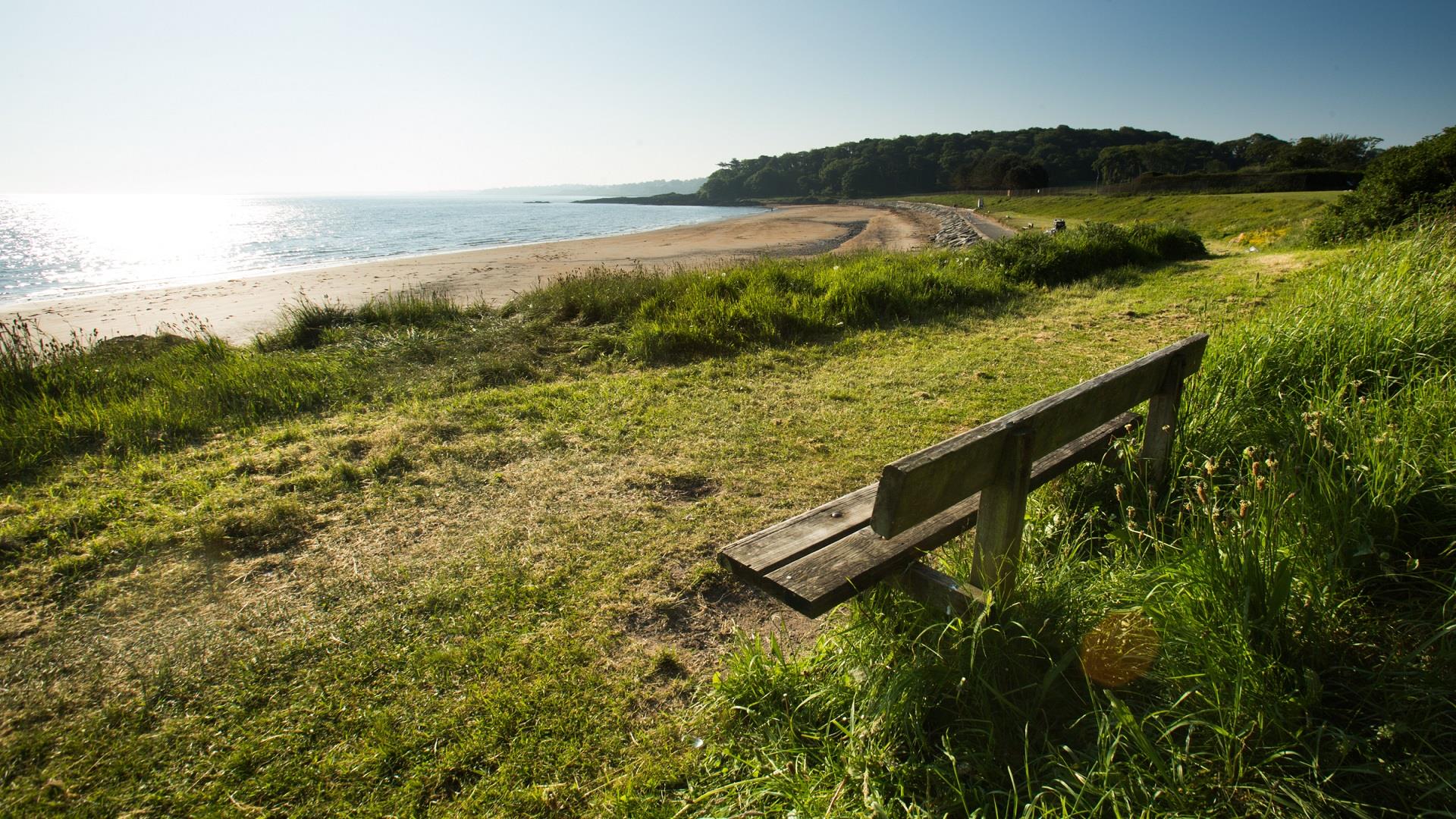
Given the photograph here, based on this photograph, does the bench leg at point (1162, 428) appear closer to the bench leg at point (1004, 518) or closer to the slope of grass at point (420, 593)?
the bench leg at point (1004, 518)

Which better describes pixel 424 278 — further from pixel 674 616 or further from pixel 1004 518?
pixel 1004 518

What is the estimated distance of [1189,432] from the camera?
136 inches

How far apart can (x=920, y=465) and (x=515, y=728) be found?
6.21 feet

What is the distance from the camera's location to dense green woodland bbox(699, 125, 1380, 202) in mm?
79500

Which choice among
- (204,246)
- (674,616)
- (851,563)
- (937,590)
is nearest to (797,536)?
(851,563)

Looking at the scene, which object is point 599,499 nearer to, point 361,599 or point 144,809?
point 361,599

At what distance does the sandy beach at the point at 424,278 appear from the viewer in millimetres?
15547

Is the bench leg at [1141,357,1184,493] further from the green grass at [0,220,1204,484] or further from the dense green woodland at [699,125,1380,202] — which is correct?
the dense green woodland at [699,125,1380,202]

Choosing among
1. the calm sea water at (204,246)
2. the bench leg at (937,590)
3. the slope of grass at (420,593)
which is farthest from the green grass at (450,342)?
the calm sea water at (204,246)

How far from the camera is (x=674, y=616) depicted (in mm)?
3309

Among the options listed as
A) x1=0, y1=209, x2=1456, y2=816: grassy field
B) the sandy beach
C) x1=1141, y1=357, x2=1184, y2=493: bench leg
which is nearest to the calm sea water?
the sandy beach

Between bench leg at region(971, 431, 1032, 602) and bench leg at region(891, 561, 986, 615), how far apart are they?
0.21 feet

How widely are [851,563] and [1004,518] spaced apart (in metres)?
0.52

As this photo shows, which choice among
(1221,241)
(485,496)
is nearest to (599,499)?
(485,496)
